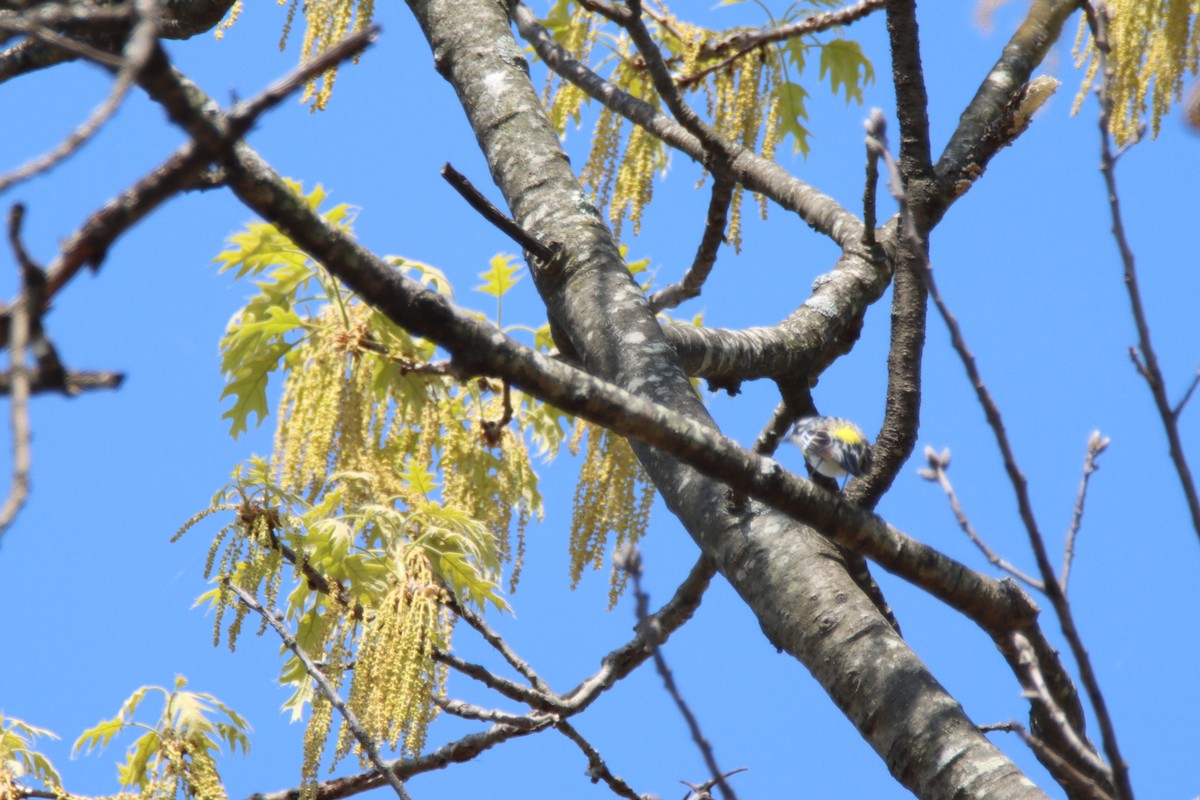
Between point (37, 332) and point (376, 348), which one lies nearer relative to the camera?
point (37, 332)

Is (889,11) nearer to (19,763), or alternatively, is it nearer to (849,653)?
(849,653)

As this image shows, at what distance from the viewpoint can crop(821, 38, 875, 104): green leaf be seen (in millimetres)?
4719

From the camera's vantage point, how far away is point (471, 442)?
12.1 feet

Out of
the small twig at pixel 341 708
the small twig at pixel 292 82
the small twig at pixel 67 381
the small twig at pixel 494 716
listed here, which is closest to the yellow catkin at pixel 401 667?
the small twig at pixel 494 716

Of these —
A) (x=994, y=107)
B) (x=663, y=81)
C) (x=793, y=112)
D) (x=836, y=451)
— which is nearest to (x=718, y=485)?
(x=836, y=451)

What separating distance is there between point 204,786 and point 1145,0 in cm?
370

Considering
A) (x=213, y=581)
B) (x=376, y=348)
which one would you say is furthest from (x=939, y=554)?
(x=376, y=348)

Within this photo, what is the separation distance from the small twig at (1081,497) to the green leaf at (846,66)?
359 cm

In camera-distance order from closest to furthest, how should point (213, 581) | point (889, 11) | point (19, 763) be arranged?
point (889, 11) < point (213, 581) < point (19, 763)

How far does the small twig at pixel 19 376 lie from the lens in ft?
2.17

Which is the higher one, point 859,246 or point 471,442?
point 471,442

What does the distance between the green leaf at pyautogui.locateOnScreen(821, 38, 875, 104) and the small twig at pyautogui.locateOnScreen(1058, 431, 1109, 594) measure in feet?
11.8

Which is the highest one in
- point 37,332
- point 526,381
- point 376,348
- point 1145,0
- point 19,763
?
point 1145,0

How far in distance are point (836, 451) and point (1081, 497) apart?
83cm
